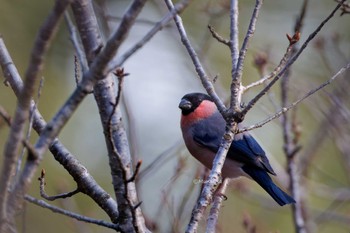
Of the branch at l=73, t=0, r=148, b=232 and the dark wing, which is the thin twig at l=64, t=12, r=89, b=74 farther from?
the dark wing

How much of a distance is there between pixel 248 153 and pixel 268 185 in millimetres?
270

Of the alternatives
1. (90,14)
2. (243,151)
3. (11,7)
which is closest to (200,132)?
(243,151)

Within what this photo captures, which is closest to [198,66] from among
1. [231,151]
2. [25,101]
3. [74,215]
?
[74,215]

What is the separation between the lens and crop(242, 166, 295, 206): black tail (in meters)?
3.79

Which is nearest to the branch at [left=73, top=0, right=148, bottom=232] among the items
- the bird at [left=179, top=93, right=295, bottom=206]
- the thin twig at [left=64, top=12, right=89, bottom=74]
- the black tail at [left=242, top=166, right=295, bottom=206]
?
the thin twig at [left=64, top=12, right=89, bottom=74]

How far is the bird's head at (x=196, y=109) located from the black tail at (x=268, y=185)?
23.7 inches

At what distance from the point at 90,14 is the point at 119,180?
560 millimetres

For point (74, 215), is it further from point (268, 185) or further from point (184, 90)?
point (184, 90)

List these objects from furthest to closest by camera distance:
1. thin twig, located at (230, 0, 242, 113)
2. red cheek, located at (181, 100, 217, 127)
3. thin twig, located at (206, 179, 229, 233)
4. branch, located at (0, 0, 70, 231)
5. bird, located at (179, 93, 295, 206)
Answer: red cheek, located at (181, 100, 217, 127) → bird, located at (179, 93, 295, 206) → thin twig, located at (206, 179, 229, 233) → thin twig, located at (230, 0, 242, 113) → branch, located at (0, 0, 70, 231)

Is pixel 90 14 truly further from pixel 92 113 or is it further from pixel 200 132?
pixel 92 113

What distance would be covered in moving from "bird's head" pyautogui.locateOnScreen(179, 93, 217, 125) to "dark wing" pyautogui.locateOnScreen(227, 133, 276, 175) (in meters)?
0.44

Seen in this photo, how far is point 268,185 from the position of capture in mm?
4133

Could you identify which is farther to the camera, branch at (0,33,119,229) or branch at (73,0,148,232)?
branch at (0,33,119,229)

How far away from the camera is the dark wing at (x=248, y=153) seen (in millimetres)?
4281
